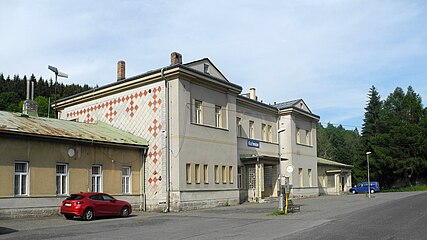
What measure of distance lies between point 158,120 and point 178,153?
281 cm

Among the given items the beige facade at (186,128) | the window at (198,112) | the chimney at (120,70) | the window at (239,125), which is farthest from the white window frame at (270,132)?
the chimney at (120,70)

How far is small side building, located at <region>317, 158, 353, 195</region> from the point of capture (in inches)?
2152

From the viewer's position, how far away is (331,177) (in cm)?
5759

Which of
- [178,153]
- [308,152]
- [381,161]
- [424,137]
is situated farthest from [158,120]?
[424,137]

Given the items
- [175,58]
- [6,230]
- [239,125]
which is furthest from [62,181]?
[239,125]

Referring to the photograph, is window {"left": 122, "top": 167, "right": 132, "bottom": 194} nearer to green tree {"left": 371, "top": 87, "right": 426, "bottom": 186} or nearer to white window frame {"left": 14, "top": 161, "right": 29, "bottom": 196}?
white window frame {"left": 14, "top": 161, "right": 29, "bottom": 196}

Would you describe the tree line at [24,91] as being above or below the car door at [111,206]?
above

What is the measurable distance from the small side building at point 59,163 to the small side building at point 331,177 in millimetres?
30432

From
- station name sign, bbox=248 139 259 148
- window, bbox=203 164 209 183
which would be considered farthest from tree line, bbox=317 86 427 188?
window, bbox=203 164 209 183

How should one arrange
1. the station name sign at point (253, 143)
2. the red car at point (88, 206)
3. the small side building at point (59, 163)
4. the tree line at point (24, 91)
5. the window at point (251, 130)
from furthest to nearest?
the tree line at point (24, 91) → the window at point (251, 130) → the station name sign at point (253, 143) → the small side building at point (59, 163) → the red car at point (88, 206)

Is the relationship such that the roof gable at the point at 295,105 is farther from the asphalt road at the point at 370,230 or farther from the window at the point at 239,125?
the asphalt road at the point at 370,230

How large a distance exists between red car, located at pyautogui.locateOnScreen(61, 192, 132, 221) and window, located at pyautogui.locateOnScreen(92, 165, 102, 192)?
13.3ft

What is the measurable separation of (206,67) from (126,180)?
10247mm

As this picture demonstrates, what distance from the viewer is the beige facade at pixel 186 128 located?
29.1 m
